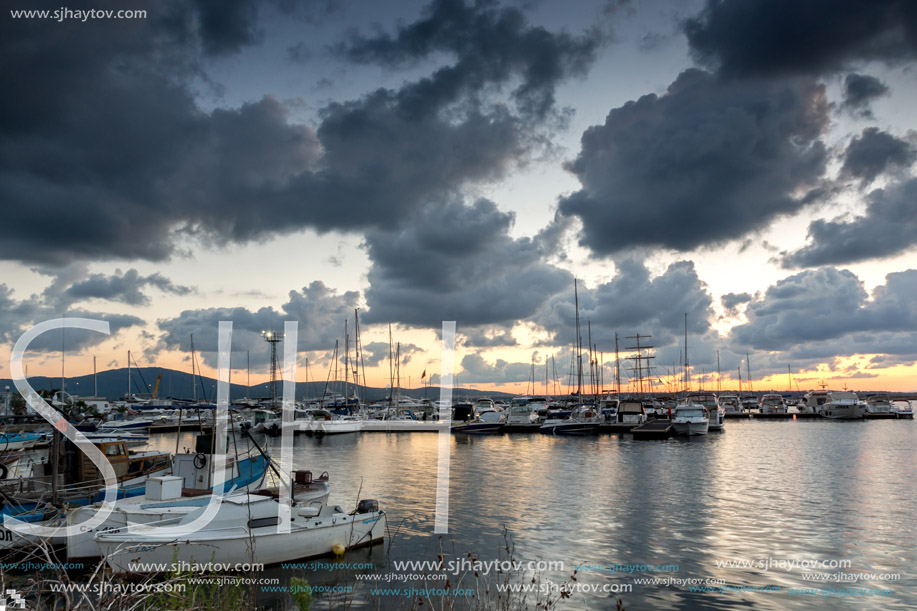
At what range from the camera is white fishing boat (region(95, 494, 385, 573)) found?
15852mm

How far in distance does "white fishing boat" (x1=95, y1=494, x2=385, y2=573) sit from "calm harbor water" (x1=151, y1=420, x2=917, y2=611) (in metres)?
0.74

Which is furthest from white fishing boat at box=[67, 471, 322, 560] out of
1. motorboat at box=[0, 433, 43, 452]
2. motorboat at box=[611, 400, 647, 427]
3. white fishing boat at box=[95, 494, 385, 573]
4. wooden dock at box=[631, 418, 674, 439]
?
motorboat at box=[611, 400, 647, 427]

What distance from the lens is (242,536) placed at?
16.6 m

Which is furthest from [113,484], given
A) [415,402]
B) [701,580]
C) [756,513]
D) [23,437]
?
[415,402]

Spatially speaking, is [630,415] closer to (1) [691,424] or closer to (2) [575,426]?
(2) [575,426]

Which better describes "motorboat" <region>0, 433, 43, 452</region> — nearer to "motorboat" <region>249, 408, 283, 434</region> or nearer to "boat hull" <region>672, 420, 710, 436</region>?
"motorboat" <region>249, 408, 283, 434</region>

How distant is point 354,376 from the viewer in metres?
102

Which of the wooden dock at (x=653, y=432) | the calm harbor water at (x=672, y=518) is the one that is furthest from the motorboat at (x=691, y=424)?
the calm harbor water at (x=672, y=518)

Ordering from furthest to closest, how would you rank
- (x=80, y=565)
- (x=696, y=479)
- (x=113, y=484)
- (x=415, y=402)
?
(x=415, y=402), (x=696, y=479), (x=113, y=484), (x=80, y=565)

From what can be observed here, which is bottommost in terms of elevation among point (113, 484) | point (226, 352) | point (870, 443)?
point (870, 443)

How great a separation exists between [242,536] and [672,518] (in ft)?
60.2

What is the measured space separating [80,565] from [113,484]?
20.4 ft

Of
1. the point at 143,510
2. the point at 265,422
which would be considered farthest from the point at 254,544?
the point at 265,422

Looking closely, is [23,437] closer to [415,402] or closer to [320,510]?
[320,510]
